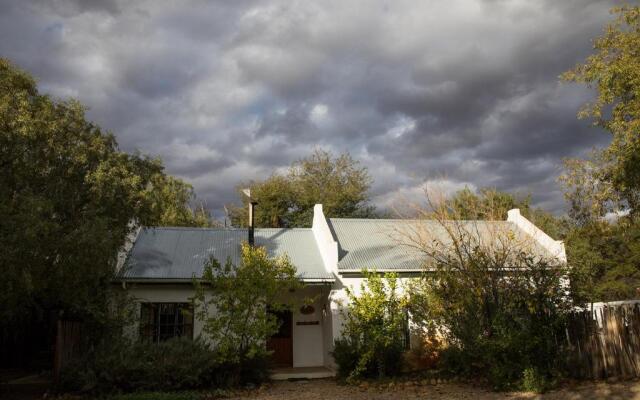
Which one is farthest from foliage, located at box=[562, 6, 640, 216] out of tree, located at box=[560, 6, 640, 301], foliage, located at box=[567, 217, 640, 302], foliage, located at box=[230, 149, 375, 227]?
foliage, located at box=[230, 149, 375, 227]

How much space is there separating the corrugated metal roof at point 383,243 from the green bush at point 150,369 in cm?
517

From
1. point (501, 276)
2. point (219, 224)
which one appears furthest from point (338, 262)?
point (219, 224)

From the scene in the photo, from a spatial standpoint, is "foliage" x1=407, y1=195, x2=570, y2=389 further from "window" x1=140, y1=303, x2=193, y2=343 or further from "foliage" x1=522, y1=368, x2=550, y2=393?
"window" x1=140, y1=303, x2=193, y2=343

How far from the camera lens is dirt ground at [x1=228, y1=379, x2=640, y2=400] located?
984 centimetres

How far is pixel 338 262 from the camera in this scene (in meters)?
16.1

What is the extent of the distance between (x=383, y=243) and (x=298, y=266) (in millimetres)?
3533

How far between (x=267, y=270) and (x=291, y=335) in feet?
19.1

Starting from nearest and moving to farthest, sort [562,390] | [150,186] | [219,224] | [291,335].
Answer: [562,390], [150,186], [291,335], [219,224]

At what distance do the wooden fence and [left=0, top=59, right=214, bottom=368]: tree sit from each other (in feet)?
35.7

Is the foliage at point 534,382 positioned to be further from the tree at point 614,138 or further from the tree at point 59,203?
the tree at point 59,203

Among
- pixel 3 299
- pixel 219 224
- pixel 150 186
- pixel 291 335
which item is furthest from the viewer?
pixel 219 224

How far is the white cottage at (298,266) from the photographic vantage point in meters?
15.2

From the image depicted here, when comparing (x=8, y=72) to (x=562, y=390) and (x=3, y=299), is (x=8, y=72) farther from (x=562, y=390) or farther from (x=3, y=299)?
(x=562, y=390)

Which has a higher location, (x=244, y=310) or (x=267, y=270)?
(x=267, y=270)
